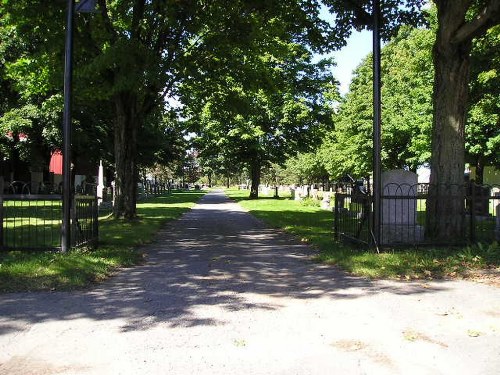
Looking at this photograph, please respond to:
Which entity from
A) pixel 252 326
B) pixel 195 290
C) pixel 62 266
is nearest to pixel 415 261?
pixel 195 290

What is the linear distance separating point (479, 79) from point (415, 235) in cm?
1469

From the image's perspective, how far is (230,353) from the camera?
Result: 459 cm

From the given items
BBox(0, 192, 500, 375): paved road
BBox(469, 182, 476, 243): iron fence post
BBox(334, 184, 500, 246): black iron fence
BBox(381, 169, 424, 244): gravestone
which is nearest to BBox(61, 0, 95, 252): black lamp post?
BBox(0, 192, 500, 375): paved road

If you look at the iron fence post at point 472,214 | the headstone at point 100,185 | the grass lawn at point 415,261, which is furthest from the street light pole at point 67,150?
the headstone at point 100,185

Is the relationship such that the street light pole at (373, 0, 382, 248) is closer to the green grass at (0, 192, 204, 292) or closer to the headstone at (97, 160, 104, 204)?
the green grass at (0, 192, 204, 292)

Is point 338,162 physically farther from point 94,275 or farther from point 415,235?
point 94,275

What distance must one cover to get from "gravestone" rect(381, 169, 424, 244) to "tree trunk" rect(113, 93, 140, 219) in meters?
9.68

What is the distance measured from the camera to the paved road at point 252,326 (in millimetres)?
4344

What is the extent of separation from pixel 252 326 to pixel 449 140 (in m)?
6.62

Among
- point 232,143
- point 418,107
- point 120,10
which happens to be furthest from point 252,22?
point 232,143

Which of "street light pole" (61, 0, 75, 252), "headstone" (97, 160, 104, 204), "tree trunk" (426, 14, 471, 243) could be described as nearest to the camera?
"street light pole" (61, 0, 75, 252)

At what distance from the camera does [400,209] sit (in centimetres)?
1121

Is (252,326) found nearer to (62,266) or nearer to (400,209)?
(62,266)

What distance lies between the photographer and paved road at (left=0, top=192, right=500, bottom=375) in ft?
14.3
